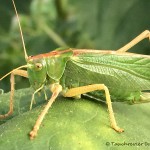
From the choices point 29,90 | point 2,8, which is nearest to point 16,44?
point 2,8

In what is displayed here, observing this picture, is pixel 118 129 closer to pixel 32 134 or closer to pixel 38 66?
pixel 32 134

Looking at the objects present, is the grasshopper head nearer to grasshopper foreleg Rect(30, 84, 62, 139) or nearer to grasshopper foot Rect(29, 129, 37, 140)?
grasshopper foreleg Rect(30, 84, 62, 139)

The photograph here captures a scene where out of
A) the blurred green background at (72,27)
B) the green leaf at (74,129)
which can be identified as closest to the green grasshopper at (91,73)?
the green leaf at (74,129)

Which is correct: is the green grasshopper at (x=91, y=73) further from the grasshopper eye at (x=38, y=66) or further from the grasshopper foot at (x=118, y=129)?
the grasshopper foot at (x=118, y=129)

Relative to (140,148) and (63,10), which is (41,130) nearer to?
(140,148)

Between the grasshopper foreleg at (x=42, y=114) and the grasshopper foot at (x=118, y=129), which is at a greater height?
the grasshopper foreleg at (x=42, y=114)

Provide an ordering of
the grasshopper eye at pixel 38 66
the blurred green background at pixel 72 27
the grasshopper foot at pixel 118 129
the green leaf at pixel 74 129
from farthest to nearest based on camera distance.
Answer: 1. the blurred green background at pixel 72 27
2. the grasshopper eye at pixel 38 66
3. the grasshopper foot at pixel 118 129
4. the green leaf at pixel 74 129
